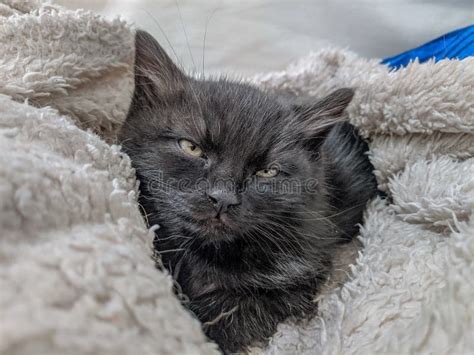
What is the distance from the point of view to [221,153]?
964 millimetres

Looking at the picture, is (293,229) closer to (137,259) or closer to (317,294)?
(317,294)

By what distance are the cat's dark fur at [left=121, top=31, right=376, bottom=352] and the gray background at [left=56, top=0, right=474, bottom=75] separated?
2.55 ft

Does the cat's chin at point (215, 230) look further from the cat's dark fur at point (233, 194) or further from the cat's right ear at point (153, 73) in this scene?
the cat's right ear at point (153, 73)

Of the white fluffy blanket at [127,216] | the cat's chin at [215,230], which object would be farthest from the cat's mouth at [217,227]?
the white fluffy blanket at [127,216]

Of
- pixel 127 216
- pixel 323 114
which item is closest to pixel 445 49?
pixel 323 114

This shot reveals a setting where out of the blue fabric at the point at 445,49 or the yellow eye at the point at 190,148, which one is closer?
the yellow eye at the point at 190,148

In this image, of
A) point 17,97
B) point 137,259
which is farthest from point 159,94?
point 137,259

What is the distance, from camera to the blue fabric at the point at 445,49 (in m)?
1.55

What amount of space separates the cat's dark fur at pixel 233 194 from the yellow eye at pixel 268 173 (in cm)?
2

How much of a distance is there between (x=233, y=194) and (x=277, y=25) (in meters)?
1.26

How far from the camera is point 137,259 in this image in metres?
0.61

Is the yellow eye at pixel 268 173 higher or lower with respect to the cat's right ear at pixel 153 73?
lower

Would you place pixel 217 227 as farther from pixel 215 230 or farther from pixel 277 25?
pixel 277 25

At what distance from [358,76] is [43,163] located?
1153mm
